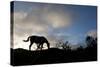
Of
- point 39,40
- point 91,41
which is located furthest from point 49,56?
point 91,41

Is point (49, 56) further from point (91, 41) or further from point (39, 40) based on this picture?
point (91, 41)

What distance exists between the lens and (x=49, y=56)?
3.09 metres

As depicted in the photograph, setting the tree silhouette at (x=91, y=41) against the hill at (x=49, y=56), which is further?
the tree silhouette at (x=91, y=41)

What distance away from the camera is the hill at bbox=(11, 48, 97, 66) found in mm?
2912

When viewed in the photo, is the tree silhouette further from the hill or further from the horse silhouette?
the horse silhouette

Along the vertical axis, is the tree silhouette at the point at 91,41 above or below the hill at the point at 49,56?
above

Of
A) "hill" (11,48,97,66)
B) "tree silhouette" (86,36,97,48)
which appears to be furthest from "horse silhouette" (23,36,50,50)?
"tree silhouette" (86,36,97,48)

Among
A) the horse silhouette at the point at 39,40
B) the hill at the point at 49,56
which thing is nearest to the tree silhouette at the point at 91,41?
the hill at the point at 49,56

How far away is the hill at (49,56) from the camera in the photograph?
2.91 metres

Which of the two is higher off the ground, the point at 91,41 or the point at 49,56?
the point at 91,41

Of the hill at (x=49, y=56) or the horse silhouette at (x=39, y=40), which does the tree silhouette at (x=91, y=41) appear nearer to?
the hill at (x=49, y=56)
